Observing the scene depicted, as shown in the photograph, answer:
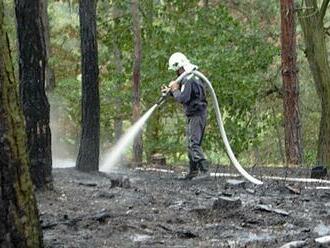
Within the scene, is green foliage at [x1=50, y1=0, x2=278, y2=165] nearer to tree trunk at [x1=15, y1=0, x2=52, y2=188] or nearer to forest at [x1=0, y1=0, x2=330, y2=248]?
forest at [x1=0, y1=0, x2=330, y2=248]

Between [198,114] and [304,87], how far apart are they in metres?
16.9

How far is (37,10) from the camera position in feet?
26.2

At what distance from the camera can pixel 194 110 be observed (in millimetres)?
10680

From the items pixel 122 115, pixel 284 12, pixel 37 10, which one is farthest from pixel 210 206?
pixel 122 115

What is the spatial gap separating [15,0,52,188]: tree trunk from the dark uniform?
9.07ft

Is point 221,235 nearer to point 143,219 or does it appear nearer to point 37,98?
point 143,219

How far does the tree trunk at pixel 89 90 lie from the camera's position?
11523mm

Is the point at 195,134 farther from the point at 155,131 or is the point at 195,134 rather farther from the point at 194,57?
the point at 155,131

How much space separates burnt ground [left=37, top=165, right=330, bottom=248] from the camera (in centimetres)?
579

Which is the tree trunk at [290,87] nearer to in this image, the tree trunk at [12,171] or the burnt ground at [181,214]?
the burnt ground at [181,214]

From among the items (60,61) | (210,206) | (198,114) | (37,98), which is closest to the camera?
(210,206)

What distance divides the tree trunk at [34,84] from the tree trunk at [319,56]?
7.95m

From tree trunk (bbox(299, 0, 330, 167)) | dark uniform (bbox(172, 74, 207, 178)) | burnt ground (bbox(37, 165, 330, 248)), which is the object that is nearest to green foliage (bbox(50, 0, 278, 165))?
tree trunk (bbox(299, 0, 330, 167))

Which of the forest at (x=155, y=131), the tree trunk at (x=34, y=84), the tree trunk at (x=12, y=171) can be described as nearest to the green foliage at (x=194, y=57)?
the forest at (x=155, y=131)
